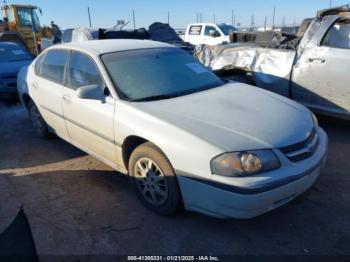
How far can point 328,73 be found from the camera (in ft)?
15.8

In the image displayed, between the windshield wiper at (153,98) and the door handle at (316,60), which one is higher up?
the door handle at (316,60)

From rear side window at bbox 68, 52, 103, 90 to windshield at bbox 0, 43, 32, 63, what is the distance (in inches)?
233

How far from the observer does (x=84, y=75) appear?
385 centimetres

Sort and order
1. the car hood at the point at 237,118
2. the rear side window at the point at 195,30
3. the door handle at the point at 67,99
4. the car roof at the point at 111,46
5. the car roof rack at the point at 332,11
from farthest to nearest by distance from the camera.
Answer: the rear side window at the point at 195,30 → the car roof rack at the point at 332,11 → the door handle at the point at 67,99 → the car roof at the point at 111,46 → the car hood at the point at 237,118

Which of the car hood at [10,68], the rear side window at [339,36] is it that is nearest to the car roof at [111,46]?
the rear side window at [339,36]

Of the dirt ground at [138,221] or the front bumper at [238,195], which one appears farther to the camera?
the dirt ground at [138,221]

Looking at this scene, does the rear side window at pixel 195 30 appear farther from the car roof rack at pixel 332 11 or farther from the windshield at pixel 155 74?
the windshield at pixel 155 74

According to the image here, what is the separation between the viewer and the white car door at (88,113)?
3.46 m

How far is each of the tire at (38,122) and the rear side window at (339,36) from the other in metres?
4.34

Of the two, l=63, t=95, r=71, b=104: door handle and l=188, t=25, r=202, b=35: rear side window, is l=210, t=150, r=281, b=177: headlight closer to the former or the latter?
l=63, t=95, r=71, b=104: door handle

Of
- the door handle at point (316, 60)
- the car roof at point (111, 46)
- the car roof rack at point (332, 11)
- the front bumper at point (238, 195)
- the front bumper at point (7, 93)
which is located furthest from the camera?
the front bumper at point (7, 93)

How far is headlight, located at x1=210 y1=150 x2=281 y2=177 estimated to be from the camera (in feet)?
8.37

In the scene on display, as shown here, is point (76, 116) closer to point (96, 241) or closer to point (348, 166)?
point (96, 241)

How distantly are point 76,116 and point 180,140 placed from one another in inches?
65.7
